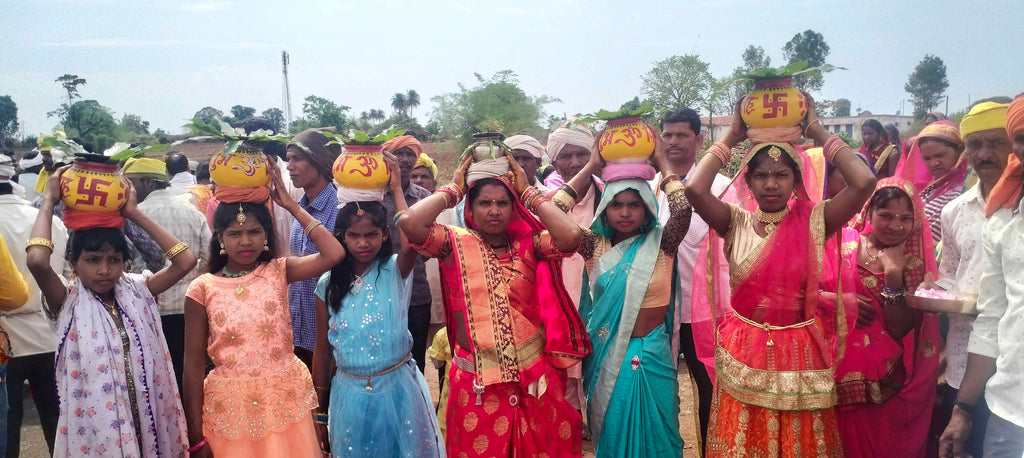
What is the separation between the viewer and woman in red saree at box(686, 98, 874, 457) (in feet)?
10.0

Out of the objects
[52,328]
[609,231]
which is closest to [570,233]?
[609,231]

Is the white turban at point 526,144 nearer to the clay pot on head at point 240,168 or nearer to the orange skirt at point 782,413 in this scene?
the clay pot on head at point 240,168

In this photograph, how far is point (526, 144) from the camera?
550cm

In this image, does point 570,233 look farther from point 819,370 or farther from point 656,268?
point 819,370

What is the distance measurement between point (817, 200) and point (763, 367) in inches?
40.5

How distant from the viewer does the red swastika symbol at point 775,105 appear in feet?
9.90

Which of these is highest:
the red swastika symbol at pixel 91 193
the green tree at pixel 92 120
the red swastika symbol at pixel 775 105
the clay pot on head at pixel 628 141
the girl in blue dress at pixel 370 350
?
the green tree at pixel 92 120

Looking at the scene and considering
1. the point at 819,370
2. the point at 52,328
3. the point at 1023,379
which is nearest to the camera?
the point at 1023,379

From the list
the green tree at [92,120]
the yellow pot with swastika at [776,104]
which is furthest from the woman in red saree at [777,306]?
the green tree at [92,120]

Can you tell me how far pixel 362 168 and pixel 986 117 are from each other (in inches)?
129

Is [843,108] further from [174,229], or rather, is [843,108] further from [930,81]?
[174,229]

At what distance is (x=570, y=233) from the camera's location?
3.30 m

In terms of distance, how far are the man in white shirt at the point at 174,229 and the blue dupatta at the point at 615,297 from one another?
2.92 meters

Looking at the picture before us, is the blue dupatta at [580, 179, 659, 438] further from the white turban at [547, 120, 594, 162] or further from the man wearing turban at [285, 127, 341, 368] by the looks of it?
the man wearing turban at [285, 127, 341, 368]
